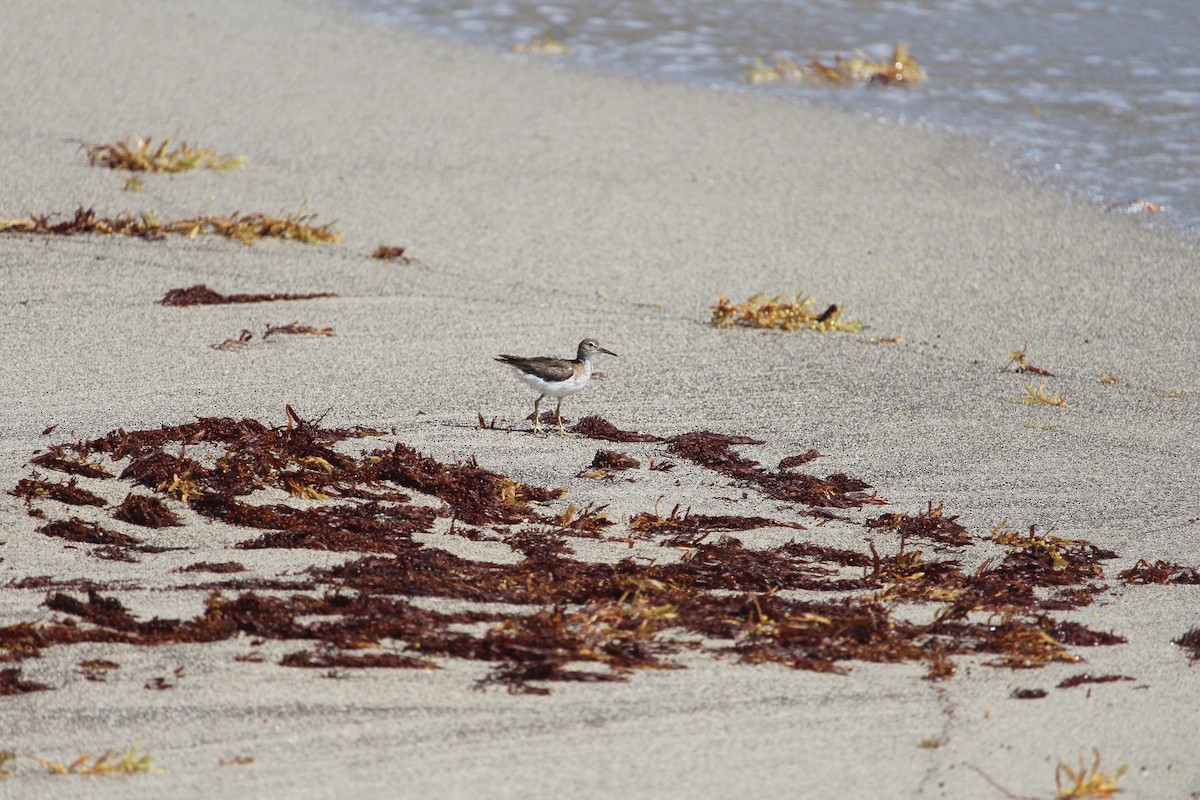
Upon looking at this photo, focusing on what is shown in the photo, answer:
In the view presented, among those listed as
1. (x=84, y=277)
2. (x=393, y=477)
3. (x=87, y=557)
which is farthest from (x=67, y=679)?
(x=84, y=277)

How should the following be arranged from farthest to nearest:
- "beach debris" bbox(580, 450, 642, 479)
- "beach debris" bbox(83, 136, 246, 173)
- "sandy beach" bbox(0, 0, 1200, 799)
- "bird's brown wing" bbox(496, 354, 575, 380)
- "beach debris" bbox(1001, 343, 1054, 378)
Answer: "beach debris" bbox(83, 136, 246, 173)
"beach debris" bbox(1001, 343, 1054, 378)
"bird's brown wing" bbox(496, 354, 575, 380)
"beach debris" bbox(580, 450, 642, 479)
"sandy beach" bbox(0, 0, 1200, 799)

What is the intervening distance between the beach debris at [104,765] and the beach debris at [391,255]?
4856 millimetres

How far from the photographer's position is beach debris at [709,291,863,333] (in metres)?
7.00

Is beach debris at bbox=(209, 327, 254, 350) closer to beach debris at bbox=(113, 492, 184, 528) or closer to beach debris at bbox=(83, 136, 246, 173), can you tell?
beach debris at bbox=(113, 492, 184, 528)

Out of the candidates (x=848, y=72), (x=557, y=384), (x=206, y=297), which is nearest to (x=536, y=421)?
(x=557, y=384)

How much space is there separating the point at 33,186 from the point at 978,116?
7.96 meters

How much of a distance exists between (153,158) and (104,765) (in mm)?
6363

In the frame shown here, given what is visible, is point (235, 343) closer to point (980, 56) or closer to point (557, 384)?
point (557, 384)

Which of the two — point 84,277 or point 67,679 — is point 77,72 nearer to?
point 84,277

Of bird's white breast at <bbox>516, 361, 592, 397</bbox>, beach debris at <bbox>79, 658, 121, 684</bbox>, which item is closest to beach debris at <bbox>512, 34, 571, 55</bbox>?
bird's white breast at <bbox>516, 361, 592, 397</bbox>

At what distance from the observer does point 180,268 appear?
719 centimetres

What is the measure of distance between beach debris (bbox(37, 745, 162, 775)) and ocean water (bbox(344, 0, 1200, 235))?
8104mm

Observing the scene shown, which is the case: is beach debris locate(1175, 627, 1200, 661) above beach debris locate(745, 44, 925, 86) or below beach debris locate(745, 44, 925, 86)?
below

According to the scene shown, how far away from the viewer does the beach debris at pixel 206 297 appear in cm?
669
